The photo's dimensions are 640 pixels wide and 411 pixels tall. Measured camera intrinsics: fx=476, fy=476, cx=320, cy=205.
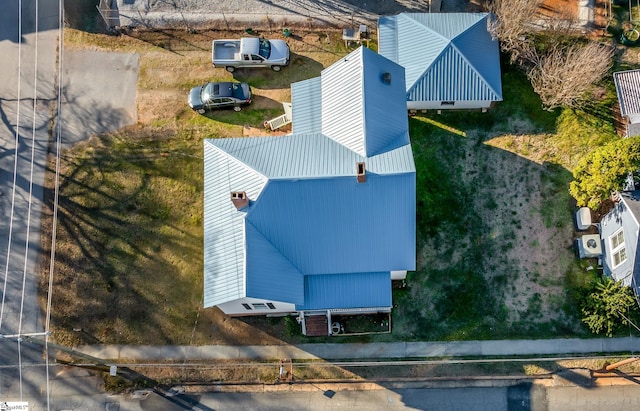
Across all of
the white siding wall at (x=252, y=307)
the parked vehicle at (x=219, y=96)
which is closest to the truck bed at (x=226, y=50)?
the parked vehicle at (x=219, y=96)

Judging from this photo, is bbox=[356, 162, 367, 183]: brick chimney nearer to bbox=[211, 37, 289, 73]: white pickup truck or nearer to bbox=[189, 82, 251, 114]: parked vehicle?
bbox=[189, 82, 251, 114]: parked vehicle

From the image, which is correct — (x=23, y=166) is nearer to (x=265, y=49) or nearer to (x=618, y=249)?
(x=265, y=49)

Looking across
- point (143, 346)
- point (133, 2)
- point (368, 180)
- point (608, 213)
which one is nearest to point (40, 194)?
point (143, 346)

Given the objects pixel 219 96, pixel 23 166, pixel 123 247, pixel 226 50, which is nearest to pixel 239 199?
pixel 219 96

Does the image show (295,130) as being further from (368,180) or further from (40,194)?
(40,194)

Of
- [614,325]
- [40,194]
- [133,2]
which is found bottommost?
[614,325]

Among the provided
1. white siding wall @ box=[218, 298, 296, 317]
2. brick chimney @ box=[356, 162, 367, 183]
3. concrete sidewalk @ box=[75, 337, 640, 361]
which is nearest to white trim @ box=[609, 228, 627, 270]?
concrete sidewalk @ box=[75, 337, 640, 361]

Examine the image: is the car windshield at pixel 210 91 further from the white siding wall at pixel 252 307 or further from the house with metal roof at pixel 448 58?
the white siding wall at pixel 252 307
